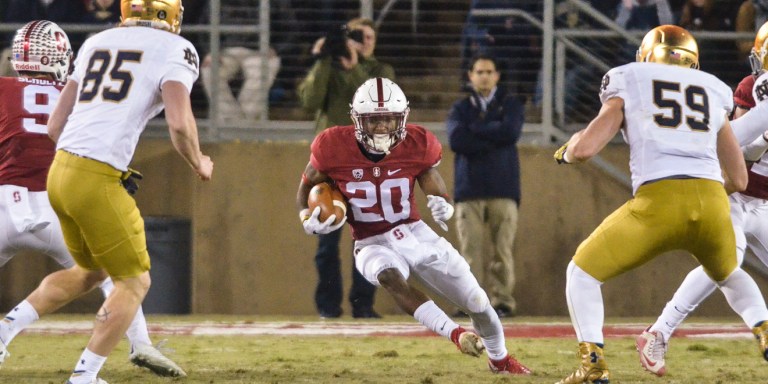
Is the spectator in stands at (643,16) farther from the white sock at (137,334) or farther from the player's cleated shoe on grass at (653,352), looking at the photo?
the white sock at (137,334)

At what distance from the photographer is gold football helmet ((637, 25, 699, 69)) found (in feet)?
19.5

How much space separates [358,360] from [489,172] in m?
3.13

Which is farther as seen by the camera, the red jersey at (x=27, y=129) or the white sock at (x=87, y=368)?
the red jersey at (x=27, y=129)

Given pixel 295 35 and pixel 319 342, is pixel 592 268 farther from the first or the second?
pixel 295 35

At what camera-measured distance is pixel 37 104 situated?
22.7ft

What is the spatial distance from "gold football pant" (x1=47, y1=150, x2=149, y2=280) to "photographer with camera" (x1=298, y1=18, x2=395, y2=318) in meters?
4.69

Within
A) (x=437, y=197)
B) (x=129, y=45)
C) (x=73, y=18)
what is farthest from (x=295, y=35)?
(x=129, y=45)

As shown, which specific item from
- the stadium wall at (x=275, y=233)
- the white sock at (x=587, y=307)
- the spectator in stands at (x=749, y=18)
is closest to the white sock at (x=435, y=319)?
the white sock at (x=587, y=307)

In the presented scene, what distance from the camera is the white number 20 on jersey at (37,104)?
22.7 feet

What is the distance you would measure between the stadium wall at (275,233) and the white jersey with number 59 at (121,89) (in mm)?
5189

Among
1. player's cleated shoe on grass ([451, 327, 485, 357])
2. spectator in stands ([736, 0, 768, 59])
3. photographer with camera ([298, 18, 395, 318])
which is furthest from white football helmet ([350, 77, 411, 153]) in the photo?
spectator in stands ([736, 0, 768, 59])

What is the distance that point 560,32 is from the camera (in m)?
10.8

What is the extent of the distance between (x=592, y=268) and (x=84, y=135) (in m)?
2.23

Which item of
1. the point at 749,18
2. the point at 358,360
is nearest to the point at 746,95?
the point at 358,360
